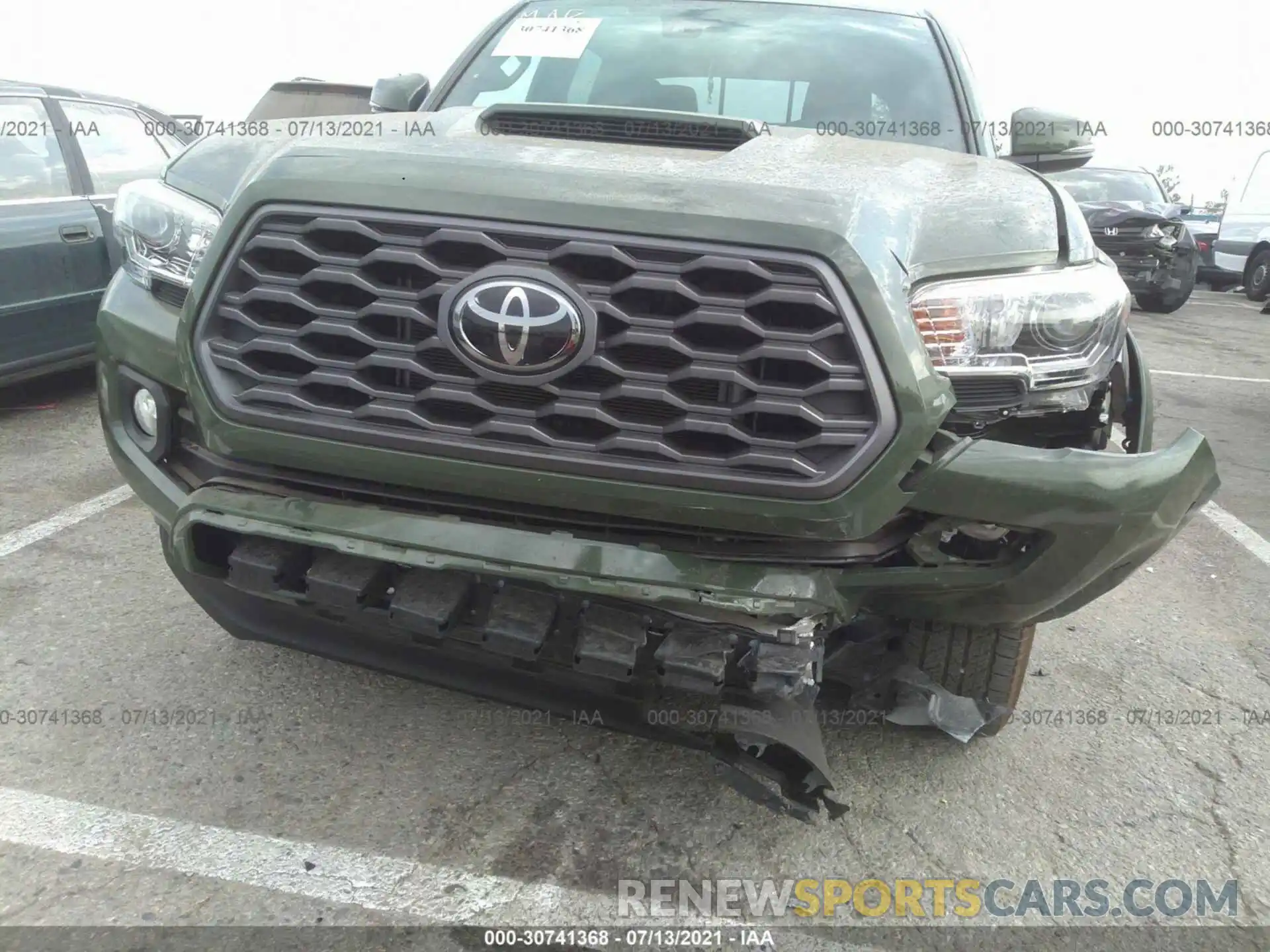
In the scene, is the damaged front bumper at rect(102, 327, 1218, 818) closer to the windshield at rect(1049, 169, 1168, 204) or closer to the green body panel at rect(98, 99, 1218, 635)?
the green body panel at rect(98, 99, 1218, 635)

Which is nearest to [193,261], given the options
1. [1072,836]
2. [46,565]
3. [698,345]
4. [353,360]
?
[353,360]

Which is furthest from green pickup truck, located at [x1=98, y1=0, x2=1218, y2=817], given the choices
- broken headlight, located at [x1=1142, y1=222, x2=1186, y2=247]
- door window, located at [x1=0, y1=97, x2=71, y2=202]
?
broken headlight, located at [x1=1142, y1=222, x2=1186, y2=247]

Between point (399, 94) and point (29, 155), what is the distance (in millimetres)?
2979

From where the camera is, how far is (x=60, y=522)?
390 centimetres

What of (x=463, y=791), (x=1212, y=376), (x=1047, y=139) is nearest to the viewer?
(x=463, y=791)

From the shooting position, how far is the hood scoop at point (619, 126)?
2344 millimetres

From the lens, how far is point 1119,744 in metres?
2.80

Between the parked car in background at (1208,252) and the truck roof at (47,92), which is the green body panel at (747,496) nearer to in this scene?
the truck roof at (47,92)

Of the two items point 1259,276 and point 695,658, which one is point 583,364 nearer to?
point 695,658

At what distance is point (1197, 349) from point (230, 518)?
11326 mm

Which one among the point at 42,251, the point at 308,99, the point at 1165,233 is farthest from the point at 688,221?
the point at 1165,233

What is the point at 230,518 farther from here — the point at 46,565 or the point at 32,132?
the point at 32,132

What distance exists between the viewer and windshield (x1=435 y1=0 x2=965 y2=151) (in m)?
3.08

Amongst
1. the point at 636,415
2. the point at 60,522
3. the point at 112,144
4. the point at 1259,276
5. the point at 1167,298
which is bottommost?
the point at 1259,276
